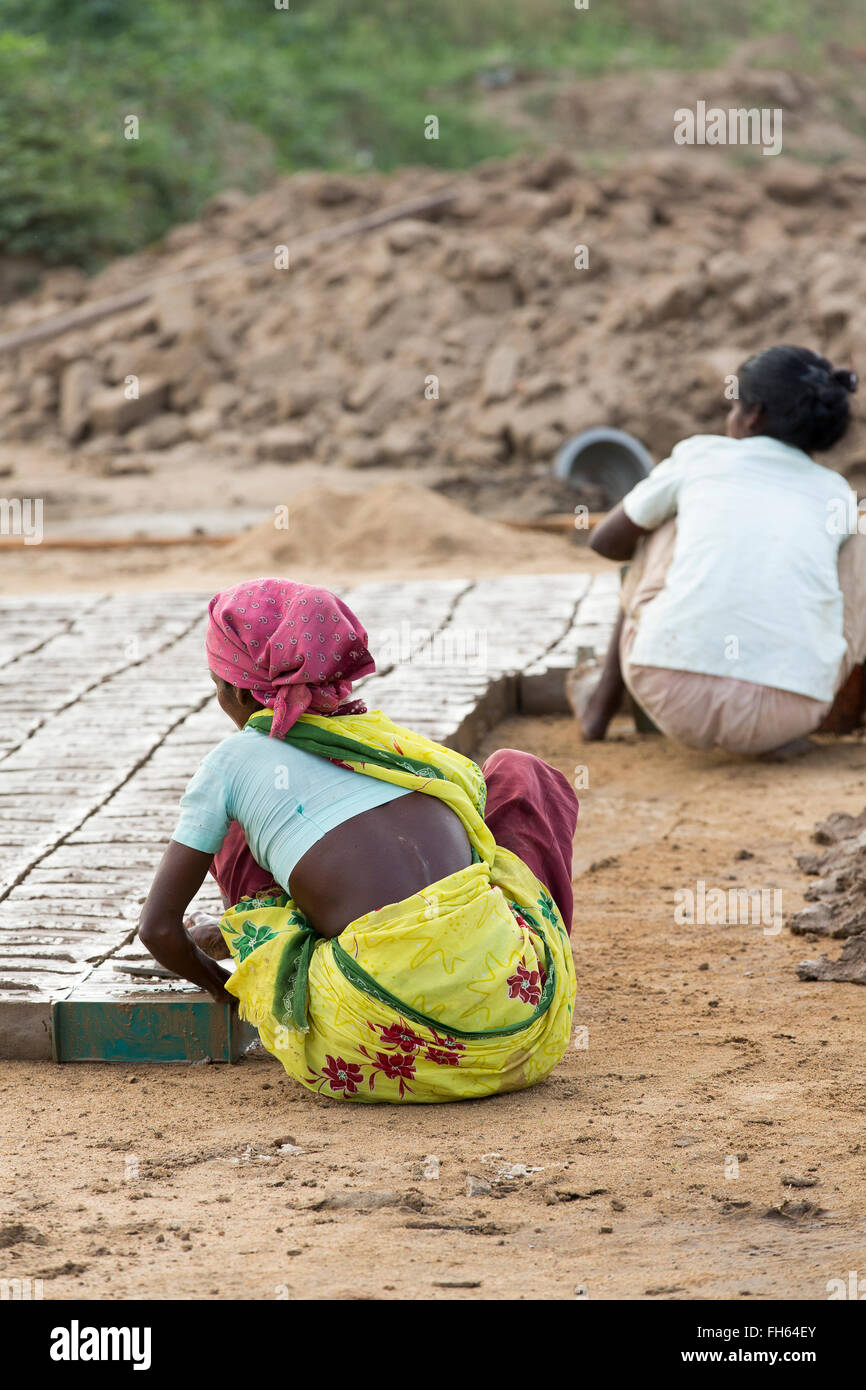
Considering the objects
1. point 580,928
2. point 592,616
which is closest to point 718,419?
point 592,616

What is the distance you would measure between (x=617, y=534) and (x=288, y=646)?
2800 mm

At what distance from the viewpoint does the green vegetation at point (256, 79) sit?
1827 centimetres

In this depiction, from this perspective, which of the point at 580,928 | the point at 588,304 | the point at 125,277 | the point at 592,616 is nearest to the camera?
the point at 580,928

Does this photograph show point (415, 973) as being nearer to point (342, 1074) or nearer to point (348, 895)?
point (348, 895)

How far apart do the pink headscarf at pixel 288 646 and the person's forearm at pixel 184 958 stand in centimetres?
43

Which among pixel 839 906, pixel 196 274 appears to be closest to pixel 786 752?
Answer: pixel 839 906

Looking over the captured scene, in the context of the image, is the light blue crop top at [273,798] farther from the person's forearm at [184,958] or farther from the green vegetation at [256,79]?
the green vegetation at [256,79]

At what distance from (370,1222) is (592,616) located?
4.95m

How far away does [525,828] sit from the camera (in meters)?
3.12

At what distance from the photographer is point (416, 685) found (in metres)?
5.73

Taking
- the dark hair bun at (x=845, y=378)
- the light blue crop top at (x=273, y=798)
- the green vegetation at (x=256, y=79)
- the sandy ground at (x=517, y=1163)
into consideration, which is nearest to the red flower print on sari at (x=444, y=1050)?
the sandy ground at (x=517, y=1163)

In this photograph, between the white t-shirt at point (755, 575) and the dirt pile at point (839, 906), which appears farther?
the white t-shirt at point (755, 575)

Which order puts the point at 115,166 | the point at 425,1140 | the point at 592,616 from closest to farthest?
1. the point at 425,1140
2. the point at 592,616
3. the point at 115,166

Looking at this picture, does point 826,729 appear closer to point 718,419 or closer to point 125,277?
point 718,419
